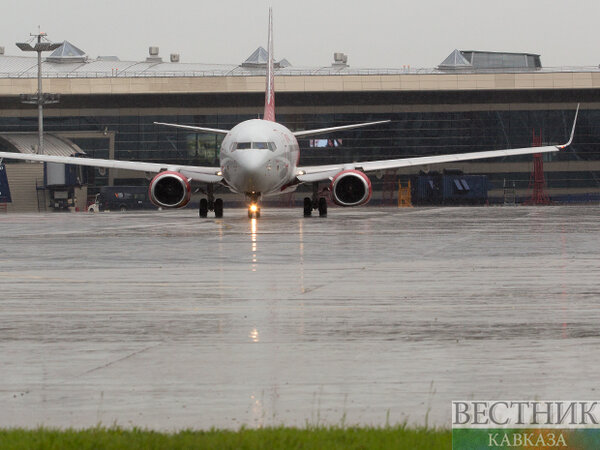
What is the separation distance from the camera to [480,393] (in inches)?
353

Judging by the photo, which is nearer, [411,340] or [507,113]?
Answer: [411,340]

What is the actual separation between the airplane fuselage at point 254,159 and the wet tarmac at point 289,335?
19732mm

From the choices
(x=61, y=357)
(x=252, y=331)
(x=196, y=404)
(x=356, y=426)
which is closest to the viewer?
(x=356, y=426)

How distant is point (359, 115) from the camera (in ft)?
385

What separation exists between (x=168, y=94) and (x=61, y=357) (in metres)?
106

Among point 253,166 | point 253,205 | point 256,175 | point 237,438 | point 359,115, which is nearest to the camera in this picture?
point 237,438

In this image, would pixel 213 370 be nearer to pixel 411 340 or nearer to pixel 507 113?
pixel 411 340

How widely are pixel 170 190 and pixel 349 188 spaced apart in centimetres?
771

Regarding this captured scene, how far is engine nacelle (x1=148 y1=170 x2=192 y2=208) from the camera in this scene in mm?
48625

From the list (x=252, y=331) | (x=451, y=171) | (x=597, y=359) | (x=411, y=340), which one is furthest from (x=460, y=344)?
(x=451, y=171)

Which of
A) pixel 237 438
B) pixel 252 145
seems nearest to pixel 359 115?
pixel 252 145

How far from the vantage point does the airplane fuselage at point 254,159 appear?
4569 centimetres

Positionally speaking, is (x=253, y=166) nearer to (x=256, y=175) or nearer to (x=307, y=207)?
(x=256, y=175)

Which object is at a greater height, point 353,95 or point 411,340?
point 353,95
